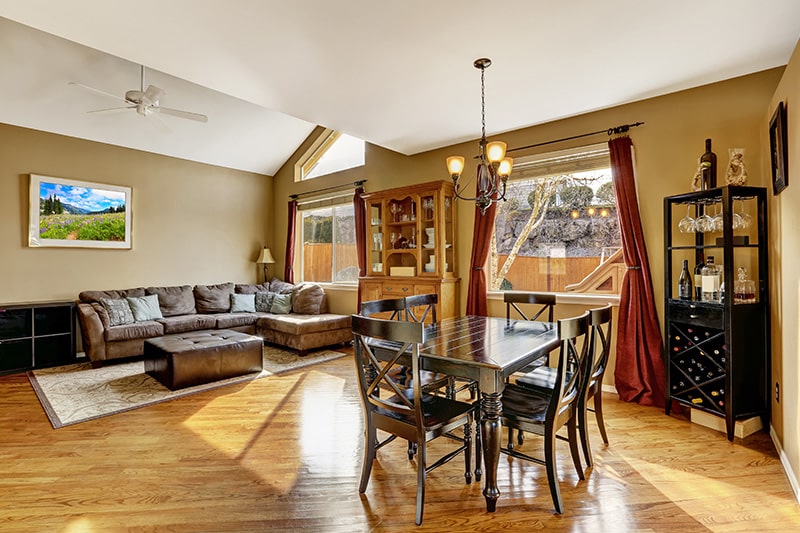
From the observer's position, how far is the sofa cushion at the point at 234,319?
5.64 metres

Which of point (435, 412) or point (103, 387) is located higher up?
point (435, 412)

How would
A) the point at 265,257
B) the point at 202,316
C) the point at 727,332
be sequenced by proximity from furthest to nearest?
the point at 265,257, the point at 202,316, the point at 727,332

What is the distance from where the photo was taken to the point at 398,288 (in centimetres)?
496

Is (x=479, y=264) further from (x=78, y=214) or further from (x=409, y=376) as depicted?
(x=78, y=214)

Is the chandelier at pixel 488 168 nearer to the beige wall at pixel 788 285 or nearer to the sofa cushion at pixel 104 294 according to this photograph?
the beige wall at pixel 788 285

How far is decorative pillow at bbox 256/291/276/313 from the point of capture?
6.38m

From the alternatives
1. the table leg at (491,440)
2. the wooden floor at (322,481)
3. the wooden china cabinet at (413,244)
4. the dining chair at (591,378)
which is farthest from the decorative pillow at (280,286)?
the table leg at (491,440)

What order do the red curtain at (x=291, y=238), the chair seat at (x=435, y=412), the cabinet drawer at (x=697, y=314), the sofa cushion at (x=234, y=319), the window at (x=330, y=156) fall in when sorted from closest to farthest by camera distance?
the chair seat at (x=435, y=412) → the cabinet drawer at (x=697, y=314) → the sofa cushion at (x=234, y=319) → the window at (x=330, y=156) → the red curtain at (x=291, y=238)

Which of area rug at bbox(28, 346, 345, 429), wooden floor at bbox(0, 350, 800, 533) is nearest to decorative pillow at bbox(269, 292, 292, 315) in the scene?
area rug at bbox(28, 346, 345, 429)

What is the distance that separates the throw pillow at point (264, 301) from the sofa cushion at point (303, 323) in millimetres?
462

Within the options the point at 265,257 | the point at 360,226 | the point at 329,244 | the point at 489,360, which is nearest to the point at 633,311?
the point at 489,360

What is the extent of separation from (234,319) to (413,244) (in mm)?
2858

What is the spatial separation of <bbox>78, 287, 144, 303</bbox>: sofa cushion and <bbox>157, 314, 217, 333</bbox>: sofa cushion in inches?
21.0

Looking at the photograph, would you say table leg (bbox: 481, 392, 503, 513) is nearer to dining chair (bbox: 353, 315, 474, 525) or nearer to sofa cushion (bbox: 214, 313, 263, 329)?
dining chair (bbox: 353, 315, 474, 525)
